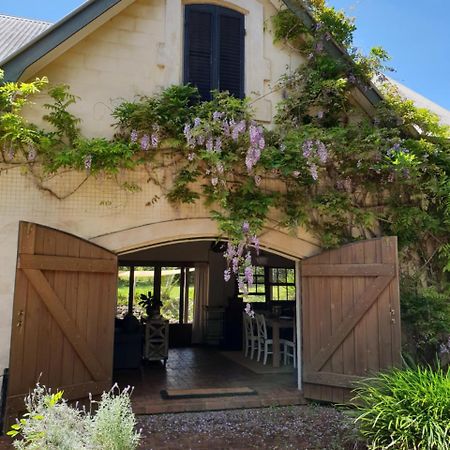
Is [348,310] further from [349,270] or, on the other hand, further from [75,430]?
[75,430]

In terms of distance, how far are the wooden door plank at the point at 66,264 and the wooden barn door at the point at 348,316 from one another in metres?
2.59

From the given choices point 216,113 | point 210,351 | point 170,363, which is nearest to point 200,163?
point 216,113

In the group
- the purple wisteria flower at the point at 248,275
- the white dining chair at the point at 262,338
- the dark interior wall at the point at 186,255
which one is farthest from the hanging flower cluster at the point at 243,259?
the dark interior wall at the point at 186,255

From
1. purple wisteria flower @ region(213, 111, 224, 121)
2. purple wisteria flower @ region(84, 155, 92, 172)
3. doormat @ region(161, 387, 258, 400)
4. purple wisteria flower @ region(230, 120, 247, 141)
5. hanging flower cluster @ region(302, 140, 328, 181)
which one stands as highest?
purple wisteria flower @ region(213, 111, 224, 121)

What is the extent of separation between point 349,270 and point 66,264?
3.47m

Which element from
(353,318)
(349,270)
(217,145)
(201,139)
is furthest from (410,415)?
(201,139)

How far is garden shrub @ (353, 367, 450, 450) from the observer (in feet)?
11.6

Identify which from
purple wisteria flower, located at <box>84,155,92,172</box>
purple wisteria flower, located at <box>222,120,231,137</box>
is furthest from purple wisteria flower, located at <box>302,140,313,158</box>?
purple wisteria flower, located at <box>84,155,92,172</box>

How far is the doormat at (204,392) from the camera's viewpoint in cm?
596

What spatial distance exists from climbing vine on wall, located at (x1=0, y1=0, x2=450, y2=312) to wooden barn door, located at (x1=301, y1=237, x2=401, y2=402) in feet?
1.43

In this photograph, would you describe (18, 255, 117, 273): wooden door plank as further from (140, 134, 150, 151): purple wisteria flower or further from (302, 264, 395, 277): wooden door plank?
(302, 264, 395, 277): wooden door plank

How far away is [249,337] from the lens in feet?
30.1

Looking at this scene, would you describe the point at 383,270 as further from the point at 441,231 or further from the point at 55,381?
the point at 55,381

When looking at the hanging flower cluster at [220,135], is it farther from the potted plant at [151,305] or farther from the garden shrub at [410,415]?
the potted plant at [151,305]
